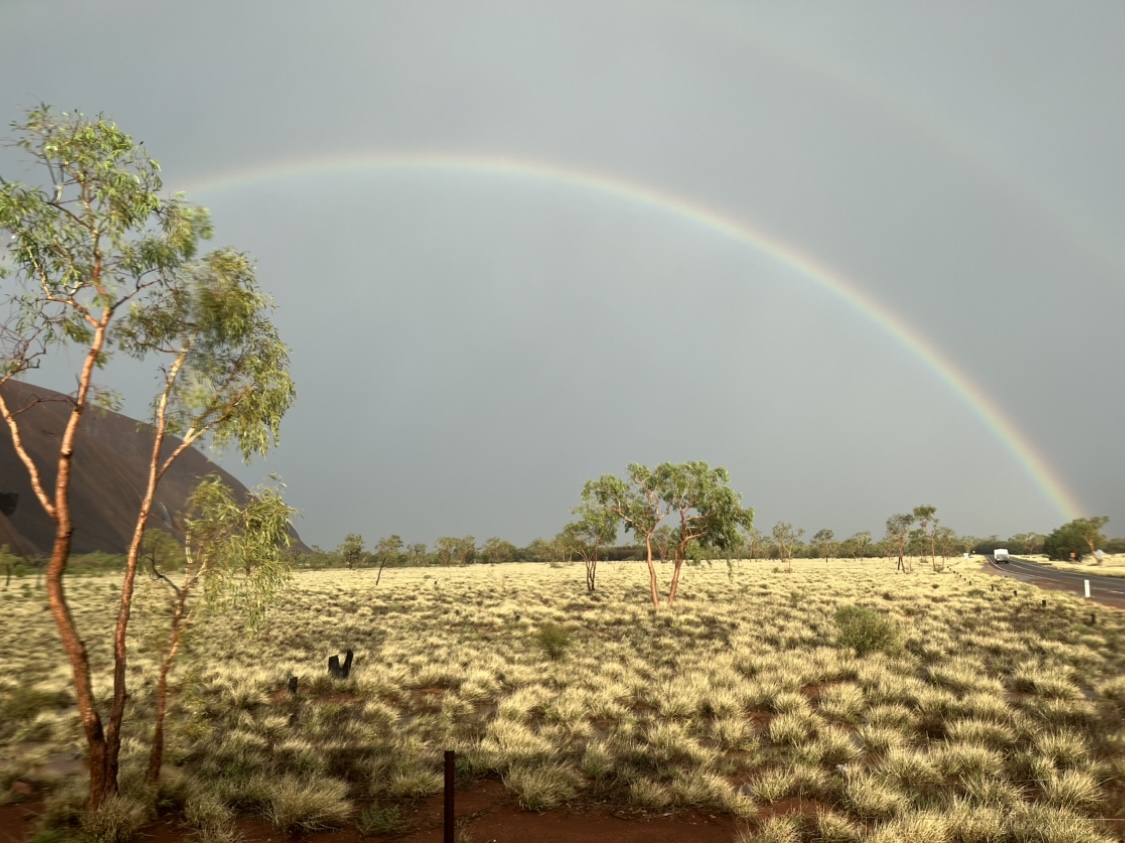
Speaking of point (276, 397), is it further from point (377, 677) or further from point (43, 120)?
point (377, 677)

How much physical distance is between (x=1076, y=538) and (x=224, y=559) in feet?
425

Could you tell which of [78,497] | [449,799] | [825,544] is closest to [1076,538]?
[825,544]

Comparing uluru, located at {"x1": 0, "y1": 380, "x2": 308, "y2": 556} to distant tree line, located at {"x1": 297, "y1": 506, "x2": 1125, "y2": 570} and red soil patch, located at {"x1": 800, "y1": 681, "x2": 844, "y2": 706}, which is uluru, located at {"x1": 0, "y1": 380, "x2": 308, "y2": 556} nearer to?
distant tree line, located at {"x1": 297, "y1": 506, "x2": 1125, "y2": 570}

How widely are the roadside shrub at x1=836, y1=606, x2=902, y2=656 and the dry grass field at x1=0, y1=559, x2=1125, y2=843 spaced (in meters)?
0.07

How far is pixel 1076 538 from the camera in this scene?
101 metres

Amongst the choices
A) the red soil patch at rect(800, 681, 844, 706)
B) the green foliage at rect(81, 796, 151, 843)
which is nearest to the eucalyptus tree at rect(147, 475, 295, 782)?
the green foliage at rect(81, 796, 151, 843)

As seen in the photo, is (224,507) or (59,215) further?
(224,507)

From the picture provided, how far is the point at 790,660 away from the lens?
65.0 feet

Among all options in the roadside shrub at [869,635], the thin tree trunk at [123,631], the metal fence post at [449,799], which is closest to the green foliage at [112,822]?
the thin tree trunk at [123,631]

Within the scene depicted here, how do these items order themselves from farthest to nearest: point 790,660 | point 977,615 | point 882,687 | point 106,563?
point 106,563
point 977,615
point 790,660
point 882,687

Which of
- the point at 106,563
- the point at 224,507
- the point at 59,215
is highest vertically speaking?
the point at 59,215

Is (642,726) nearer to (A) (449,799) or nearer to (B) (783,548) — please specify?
(A) (449,799)

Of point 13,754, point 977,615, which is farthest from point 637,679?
point 977,615

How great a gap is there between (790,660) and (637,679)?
17.6 feet
